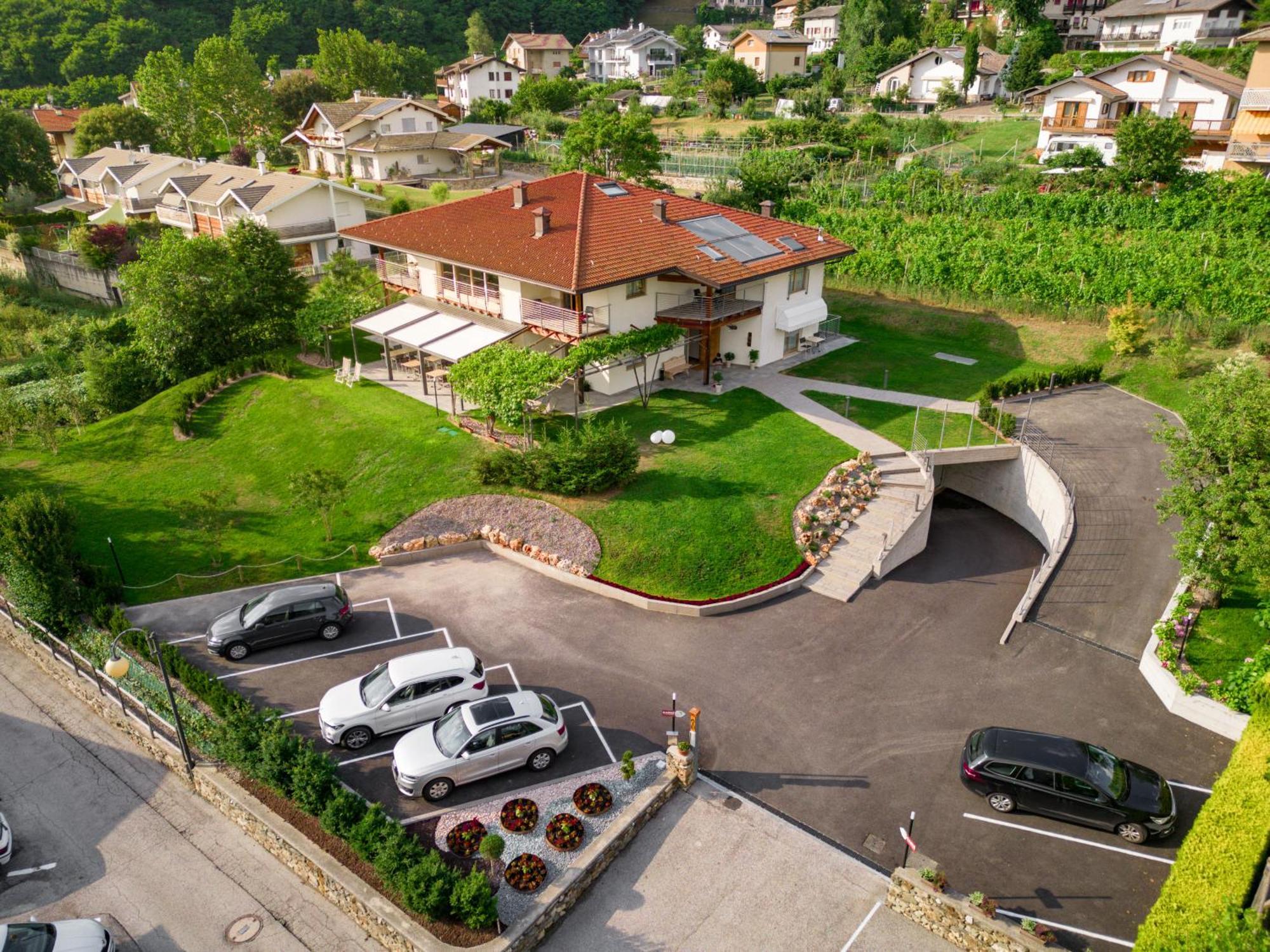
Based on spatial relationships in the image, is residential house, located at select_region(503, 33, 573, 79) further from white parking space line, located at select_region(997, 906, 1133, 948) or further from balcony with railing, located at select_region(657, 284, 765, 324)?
Answer: white parking space line, located at select_region(997, 906, 1133, 948)

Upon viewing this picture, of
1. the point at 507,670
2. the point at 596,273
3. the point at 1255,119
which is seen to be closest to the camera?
the point at 507,670

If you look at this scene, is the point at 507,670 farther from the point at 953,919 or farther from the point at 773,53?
the point at 773,53

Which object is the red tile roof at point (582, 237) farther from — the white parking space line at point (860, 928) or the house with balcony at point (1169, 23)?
the house with balcony at point (1169, 23)

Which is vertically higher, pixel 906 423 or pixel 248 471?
pixel 906 423

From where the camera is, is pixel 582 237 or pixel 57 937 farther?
pixel 582 237

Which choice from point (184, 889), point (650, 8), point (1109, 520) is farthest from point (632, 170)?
point (650, 8)

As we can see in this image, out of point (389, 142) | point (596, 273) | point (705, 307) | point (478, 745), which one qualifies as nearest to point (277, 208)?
point (389, 142)

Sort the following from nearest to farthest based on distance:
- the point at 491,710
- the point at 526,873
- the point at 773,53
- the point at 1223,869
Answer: the point at 1223,869, the point at 526,873, the point at 491,710, the point at 773,53
